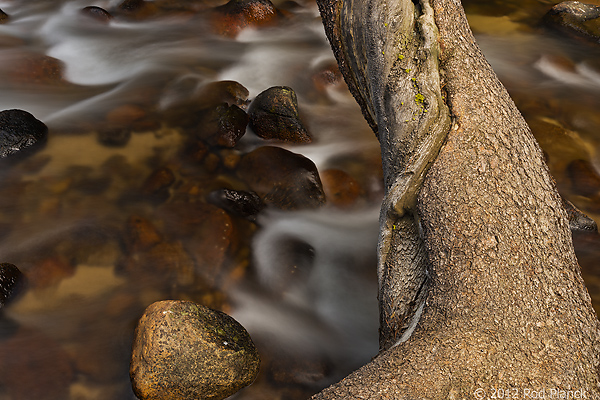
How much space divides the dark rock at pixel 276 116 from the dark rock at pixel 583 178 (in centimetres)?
260

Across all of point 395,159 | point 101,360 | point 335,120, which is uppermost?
point 395,159

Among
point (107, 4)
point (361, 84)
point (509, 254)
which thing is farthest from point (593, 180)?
point (107, 4)

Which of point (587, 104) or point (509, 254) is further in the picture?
point (587, 104)

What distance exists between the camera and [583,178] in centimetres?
434

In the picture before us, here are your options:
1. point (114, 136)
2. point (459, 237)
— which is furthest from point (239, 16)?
point (459, 237)

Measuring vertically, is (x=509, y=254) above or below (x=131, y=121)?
above

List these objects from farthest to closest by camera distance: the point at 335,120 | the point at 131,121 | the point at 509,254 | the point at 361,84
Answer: the point at 335,120 → the point at 131,121 → the point at 361,84 → the point at 509,254

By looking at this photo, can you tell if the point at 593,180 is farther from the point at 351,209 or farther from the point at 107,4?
Result: the point at 107,4

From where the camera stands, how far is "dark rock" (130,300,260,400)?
243cm

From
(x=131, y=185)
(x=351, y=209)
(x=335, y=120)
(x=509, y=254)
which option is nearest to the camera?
(x=509, y=254)

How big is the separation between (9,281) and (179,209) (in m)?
1.24

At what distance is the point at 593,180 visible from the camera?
4.34 meters

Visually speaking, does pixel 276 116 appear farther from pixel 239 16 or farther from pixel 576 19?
pixel 576 19

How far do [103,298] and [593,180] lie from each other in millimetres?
4267
